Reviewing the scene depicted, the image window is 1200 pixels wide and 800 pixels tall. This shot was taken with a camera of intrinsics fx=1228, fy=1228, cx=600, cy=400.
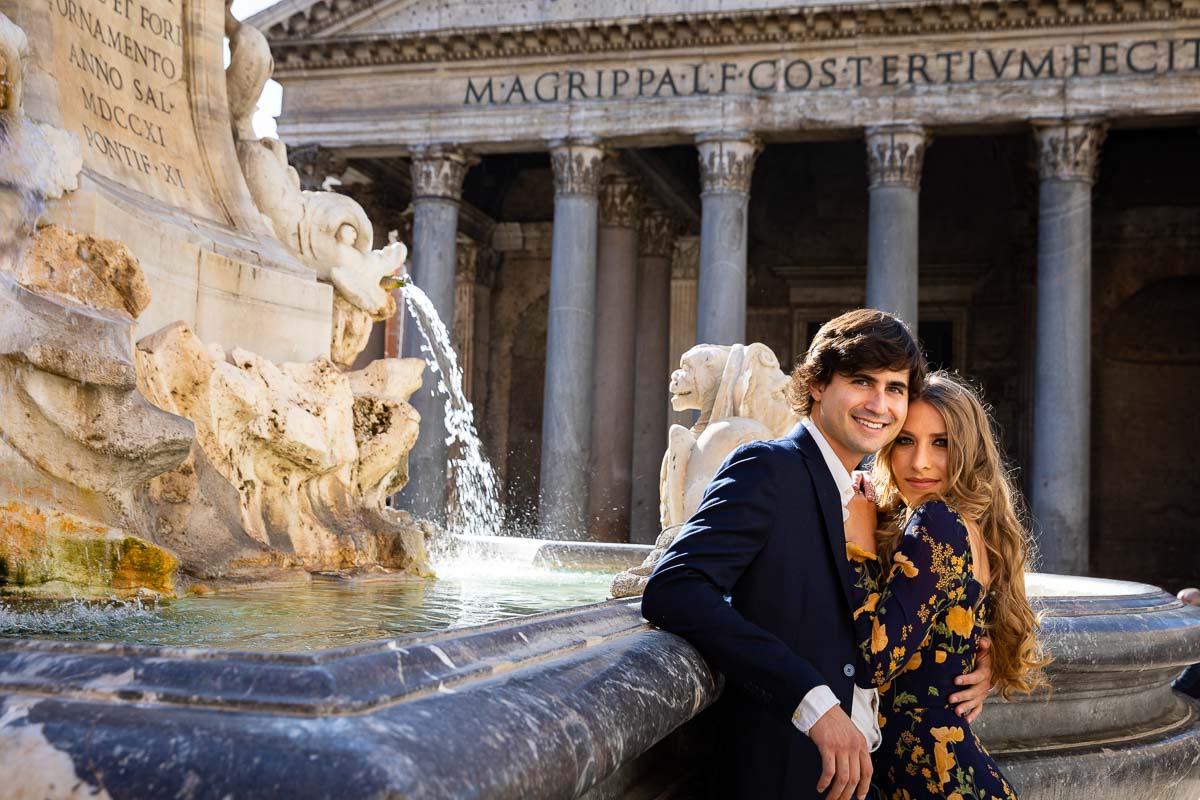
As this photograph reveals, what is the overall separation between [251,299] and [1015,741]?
291cm

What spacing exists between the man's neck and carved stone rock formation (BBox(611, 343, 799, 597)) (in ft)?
9.77

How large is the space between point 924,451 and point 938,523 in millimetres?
193

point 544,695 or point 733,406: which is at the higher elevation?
point 733,406


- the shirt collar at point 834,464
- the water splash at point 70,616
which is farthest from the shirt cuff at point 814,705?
the water splash at point 70,616

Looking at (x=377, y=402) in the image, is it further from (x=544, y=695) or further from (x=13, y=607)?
(x=544, y=695)

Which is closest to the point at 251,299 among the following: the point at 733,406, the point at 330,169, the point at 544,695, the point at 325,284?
the point at 325,284

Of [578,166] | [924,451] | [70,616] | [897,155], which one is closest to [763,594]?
[924,451]

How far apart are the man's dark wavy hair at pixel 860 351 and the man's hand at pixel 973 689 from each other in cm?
56

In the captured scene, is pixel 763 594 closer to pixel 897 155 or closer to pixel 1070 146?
pixel 897 155

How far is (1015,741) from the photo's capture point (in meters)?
3.44

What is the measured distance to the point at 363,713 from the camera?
133 centimetres

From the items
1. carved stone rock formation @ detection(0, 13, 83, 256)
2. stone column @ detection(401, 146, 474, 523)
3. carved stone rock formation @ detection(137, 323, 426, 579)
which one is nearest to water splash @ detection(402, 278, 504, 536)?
stone column @ detection(401, 146, 474, 523)

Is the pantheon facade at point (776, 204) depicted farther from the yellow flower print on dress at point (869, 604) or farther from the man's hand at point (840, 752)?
the man's hand at point (840, 752)

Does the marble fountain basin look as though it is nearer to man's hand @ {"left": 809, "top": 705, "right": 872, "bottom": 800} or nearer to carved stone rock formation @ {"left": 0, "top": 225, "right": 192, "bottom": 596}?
man's hand @ {"left": 809, "top": 705, "right": 872, "bottom": 800}
